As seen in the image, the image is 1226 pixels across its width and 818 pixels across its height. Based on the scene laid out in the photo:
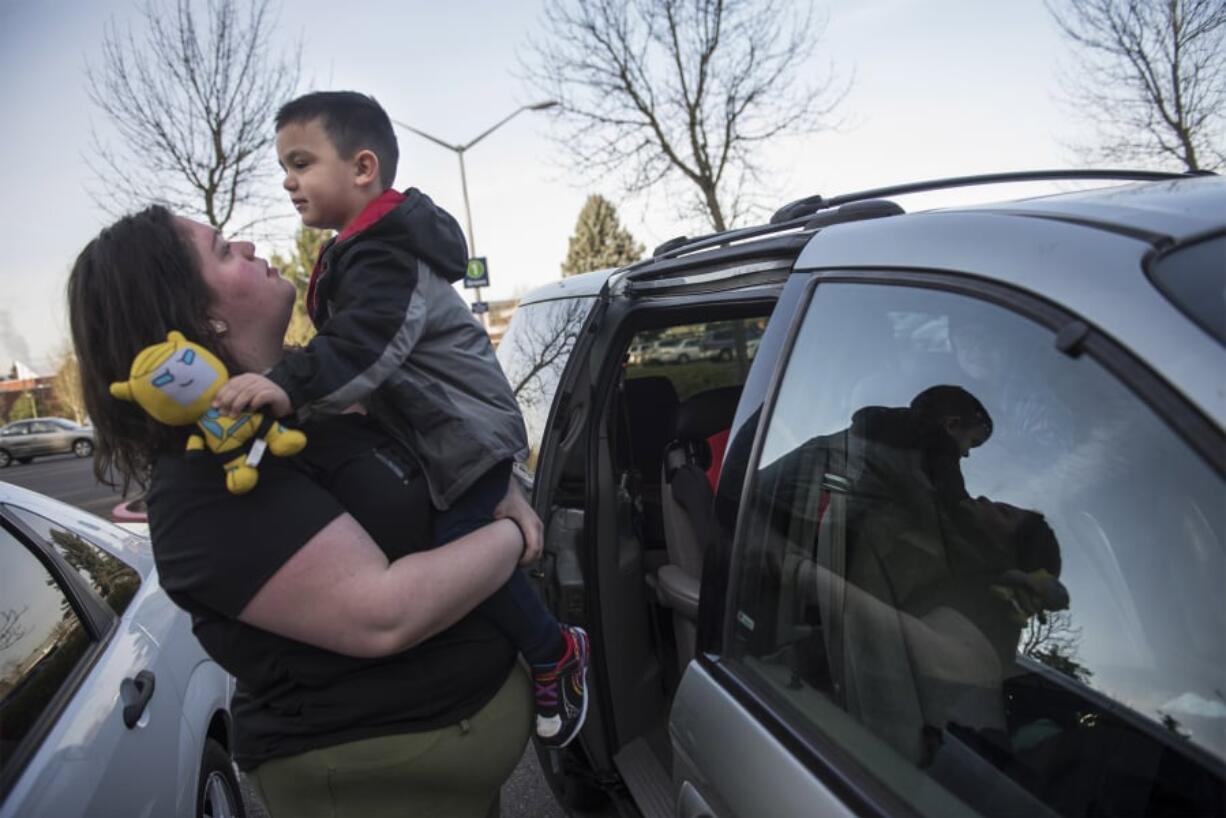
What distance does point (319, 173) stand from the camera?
1.83 meters

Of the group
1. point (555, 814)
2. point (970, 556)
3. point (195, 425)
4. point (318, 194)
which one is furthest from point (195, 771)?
point (970, 556)

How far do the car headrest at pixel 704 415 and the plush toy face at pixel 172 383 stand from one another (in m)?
2.21

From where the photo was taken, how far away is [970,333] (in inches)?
46.1

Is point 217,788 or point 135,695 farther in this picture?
point 217,788

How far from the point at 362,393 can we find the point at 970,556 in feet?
3.46

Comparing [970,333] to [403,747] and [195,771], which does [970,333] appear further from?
[195,771]

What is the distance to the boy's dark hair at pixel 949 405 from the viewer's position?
3.96ft

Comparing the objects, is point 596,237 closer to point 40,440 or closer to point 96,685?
point 40,440

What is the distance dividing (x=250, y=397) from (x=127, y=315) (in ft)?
0.93

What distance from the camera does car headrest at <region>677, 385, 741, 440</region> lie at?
10.6 ft

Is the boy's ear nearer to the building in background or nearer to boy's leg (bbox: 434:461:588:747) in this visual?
boy's leg (bbox: 434:461:588:747)

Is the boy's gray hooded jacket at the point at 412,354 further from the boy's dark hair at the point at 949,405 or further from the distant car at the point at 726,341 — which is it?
the distant car at the point at 726,341

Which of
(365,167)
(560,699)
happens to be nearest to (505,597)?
(560,699)

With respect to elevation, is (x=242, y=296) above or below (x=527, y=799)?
above
